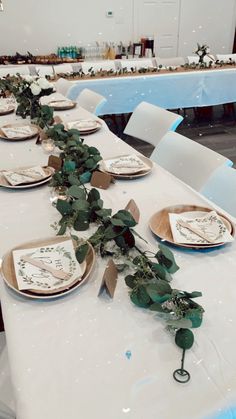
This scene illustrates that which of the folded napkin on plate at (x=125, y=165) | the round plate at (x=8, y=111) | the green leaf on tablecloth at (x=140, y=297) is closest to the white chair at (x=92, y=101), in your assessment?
the round plate at (x=8, y=111)

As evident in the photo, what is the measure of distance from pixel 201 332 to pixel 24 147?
1369mm

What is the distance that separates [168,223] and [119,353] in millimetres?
477

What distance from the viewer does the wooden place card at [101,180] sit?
1348 millimetres

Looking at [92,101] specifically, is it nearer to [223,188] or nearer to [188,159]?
[188,159]

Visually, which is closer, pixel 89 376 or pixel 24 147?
pixel 89 376

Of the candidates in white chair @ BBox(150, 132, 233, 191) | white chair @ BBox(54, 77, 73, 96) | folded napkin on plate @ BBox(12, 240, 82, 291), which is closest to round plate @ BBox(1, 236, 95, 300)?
folded napkin on plate @ BBox(12, 240, 82, 291)

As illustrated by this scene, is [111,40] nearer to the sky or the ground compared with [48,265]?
nearer to the sky

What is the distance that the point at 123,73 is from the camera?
4199 millimetres

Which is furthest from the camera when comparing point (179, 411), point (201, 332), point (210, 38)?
point (210, 38)

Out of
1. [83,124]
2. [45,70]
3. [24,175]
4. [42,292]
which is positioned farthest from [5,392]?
[45,70]

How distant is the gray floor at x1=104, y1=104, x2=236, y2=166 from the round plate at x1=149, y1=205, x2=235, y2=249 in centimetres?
262

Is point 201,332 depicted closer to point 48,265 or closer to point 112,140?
point 48,265

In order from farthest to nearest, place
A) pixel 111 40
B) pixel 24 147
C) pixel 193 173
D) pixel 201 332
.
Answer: pixel 111 40 → pixel 24 147 → pixel 193 173 → pixel 201 332

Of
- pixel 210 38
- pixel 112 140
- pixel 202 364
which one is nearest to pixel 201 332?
pixel 202 364
